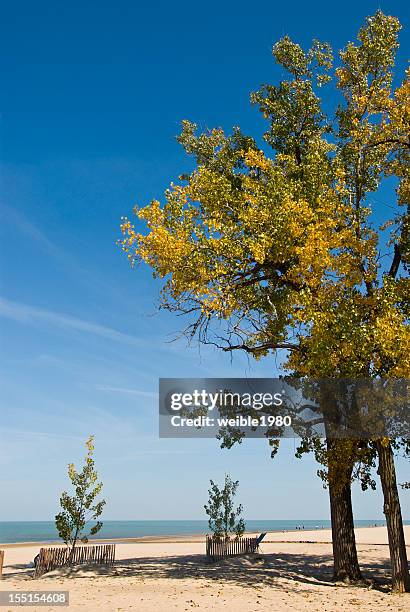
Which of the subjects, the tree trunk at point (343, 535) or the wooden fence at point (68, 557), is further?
the wooden fence at point (68, 557)

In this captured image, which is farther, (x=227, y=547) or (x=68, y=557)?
(x=227, y=547)

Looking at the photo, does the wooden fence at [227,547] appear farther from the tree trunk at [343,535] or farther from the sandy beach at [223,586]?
the tree trunk at [343,535]

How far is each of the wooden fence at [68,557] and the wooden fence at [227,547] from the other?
4927 millimetres

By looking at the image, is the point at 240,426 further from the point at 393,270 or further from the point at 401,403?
the point at 393,270

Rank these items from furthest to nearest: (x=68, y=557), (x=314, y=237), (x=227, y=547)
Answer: (x=227, y=547) → (x=68, y=557) → (x=314, y=237)

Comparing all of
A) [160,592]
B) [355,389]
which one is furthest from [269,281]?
[160,592]

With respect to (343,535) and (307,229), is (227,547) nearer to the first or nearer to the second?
(343,535)

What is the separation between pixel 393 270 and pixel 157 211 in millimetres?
8875

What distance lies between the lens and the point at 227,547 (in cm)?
2931

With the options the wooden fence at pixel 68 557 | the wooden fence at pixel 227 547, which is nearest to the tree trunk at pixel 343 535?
the wooden fence at pixel 227 547

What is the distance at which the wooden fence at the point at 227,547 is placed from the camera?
28.7 meters

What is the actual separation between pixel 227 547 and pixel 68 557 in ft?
26.3

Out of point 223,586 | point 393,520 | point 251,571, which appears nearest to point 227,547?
point 251,571

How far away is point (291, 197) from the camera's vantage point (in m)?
19.0
